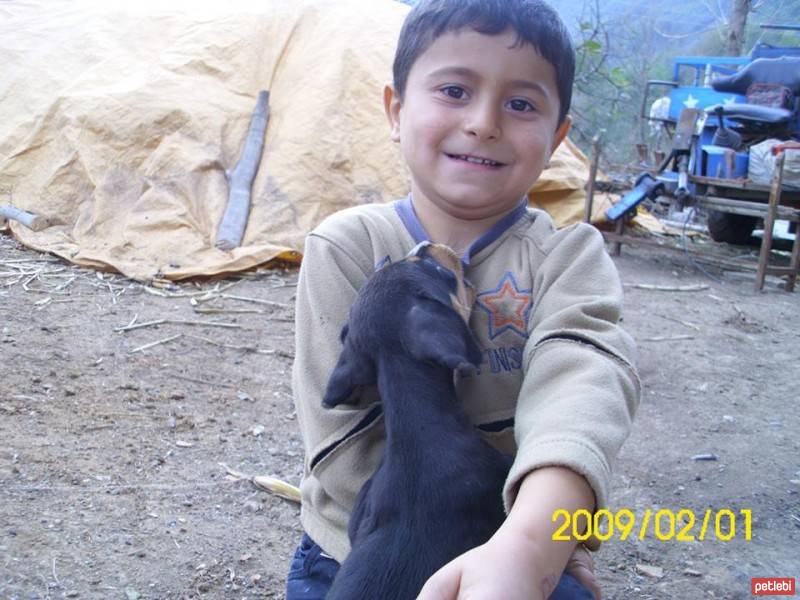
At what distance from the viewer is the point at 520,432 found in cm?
149

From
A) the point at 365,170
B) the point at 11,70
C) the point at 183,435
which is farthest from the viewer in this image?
the point at 11,70

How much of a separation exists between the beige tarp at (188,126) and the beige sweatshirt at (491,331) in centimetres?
496

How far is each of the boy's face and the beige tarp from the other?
16.7 ft

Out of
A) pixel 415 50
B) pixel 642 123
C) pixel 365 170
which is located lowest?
pixel 642 123

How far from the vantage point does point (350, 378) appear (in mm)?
1718

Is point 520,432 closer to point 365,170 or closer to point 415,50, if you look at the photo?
point 415,50

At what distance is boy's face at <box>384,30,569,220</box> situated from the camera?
1.79 meters

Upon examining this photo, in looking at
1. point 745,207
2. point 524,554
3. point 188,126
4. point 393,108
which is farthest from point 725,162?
point 524,554

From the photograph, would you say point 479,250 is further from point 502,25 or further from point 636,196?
point 636,196

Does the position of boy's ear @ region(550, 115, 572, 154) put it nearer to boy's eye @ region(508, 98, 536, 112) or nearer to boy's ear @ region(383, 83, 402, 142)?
boy's eye @ region(508, 98, 536, 112)

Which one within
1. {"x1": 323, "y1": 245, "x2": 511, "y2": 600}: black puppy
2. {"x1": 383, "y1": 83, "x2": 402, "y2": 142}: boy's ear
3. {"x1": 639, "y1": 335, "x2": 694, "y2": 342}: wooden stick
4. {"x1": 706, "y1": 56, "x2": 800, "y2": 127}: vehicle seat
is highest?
{"x1": 383, "y1": 83, "x2": 402, "y2": 142}: boy's ear

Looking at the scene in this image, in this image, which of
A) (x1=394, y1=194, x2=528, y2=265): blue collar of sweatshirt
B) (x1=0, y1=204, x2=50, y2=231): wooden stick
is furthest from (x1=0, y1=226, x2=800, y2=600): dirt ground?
(x1=394, y1=194, x2=528, y2=265): blue collar of sweatshirt

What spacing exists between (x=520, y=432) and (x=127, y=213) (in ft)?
21.3

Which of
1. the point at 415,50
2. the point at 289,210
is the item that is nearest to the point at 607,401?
the point at 415,50
